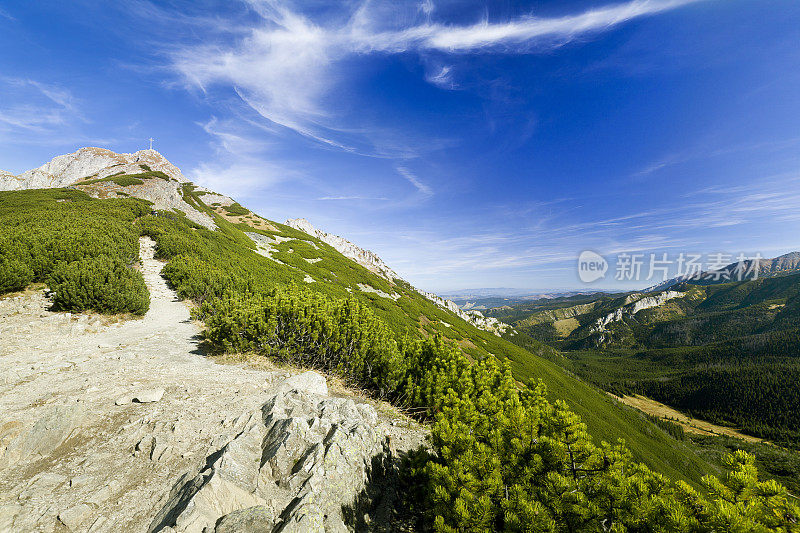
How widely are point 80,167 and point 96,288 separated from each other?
137 meters

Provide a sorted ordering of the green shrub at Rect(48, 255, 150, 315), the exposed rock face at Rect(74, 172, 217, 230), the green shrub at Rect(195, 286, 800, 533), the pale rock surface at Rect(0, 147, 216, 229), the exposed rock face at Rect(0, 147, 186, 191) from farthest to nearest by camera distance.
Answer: the exposed rock face at Rect(0, 147, 186, 191), the pale rock surface at Rect(0, 147, 216, 229), the exposed rock face at Rect(74, 172, 217, 230), the green shrub at Rect(48, 255, 150, 315), the green shrub at Rect(195, 286, 800, 533)

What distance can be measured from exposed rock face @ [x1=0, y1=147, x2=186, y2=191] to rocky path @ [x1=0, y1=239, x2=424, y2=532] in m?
116

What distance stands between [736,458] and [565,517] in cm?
285

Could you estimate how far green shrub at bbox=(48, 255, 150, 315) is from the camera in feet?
47.0

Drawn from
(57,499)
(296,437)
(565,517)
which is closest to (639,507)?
(565,517)

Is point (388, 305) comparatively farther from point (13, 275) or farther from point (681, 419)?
point (681, 419)

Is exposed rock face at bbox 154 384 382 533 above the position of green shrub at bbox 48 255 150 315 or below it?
below

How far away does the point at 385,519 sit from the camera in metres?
7.15

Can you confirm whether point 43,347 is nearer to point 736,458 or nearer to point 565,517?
point 565,517

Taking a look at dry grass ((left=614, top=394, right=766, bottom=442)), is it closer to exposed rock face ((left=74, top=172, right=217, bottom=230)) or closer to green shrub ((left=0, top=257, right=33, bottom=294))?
exposed rock face ((left=74, top=172, right=217, bottom=230))

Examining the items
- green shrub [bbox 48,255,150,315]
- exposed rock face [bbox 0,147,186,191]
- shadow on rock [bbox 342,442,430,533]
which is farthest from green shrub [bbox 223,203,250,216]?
shadow on rock [bbox 342,442,430,533]

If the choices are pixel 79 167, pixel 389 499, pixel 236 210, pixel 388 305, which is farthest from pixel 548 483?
pixel 79 167

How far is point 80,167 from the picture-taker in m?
103

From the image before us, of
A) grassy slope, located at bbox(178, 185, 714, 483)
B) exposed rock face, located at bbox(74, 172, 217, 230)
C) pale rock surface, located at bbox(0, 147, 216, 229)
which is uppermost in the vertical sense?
pale rock surface, located at bbox(0, 147, 216, 229)
